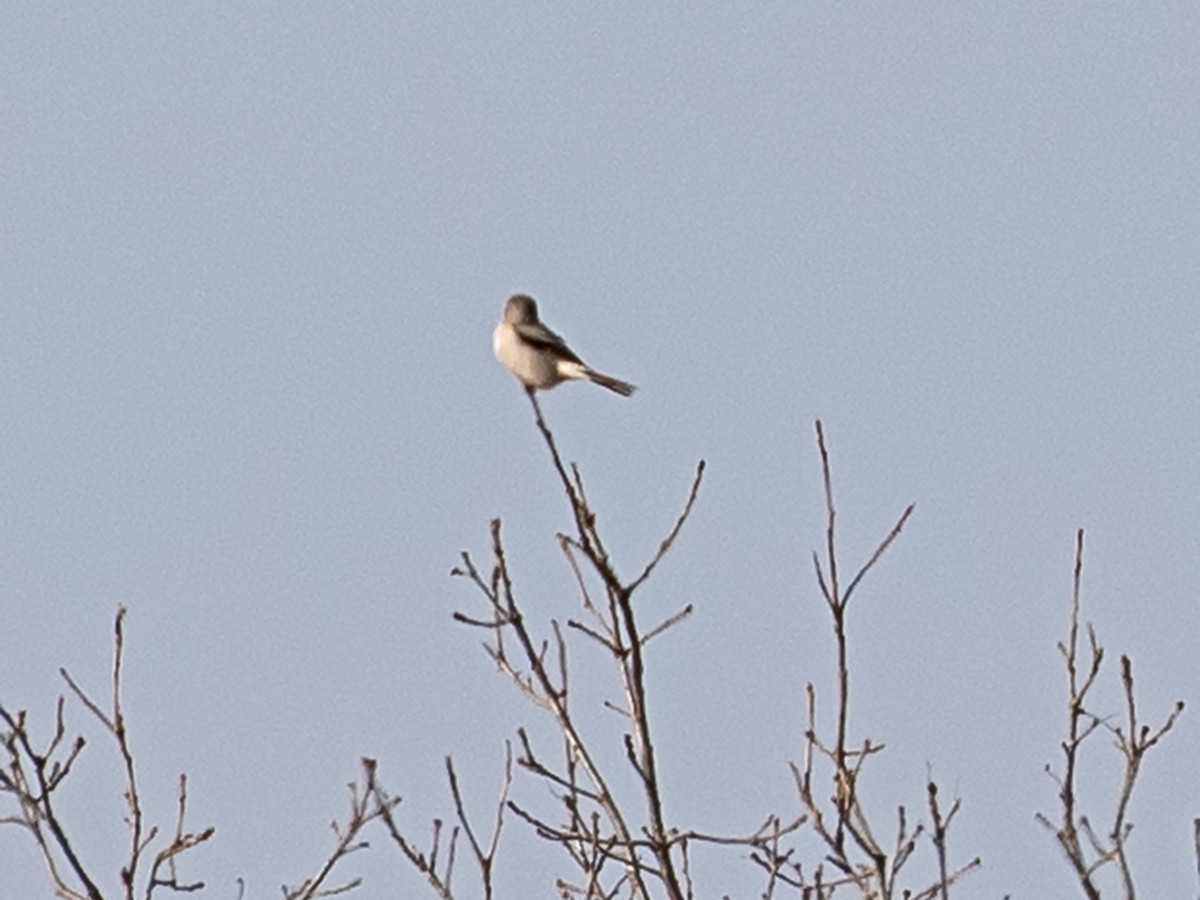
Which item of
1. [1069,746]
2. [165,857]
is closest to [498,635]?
[165,857]

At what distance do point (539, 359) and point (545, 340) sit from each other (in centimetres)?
10

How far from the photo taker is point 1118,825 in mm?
5031

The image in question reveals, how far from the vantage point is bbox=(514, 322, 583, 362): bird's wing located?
1056 cm

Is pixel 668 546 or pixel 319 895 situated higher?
pixel 668 546

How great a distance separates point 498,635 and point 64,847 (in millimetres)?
1292

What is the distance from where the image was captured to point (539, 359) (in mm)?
10570

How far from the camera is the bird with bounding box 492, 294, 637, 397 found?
34.5ft

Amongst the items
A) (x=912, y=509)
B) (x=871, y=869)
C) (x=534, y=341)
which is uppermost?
(x=534, y=341)

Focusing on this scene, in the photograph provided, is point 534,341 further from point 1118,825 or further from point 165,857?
point 1118,825

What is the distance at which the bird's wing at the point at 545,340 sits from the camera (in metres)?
10.6

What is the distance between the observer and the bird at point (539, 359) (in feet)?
34.5

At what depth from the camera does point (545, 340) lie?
10602 millimetres

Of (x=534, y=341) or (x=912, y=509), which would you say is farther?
(x=534, y=341)

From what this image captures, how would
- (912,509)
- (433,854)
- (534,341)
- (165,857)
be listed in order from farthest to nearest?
(534,341), (433,854), (165,857), (912,509)
